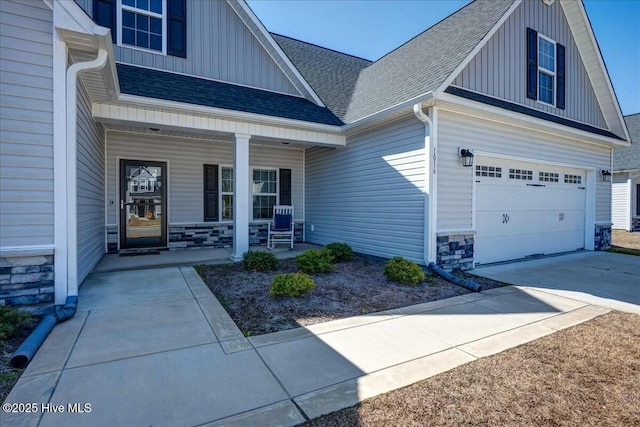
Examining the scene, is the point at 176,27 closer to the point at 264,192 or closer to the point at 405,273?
the point at 264,192

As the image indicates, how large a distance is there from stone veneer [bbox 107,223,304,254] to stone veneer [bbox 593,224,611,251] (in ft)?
30.2

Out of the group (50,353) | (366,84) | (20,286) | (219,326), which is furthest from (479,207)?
(20,286)

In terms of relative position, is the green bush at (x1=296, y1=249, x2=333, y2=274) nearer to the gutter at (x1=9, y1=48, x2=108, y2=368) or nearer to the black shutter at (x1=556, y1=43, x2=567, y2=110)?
the gutter at (x1=9, y1=48, x2=108, y2=368)

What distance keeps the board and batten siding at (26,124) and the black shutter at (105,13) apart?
3353 millimetres

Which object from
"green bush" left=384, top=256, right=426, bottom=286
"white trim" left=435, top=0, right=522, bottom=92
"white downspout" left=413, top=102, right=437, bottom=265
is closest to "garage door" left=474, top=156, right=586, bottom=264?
"white downspout" left=413, top=102, right=437, bottom=265

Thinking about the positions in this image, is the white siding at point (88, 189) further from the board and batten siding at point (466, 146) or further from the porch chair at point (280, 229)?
the board and batten siding at point (466, 146)

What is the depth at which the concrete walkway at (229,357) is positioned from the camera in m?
2.10

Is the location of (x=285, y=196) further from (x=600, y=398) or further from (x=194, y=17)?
(x=600, y=398)

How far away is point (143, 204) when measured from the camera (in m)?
7.66

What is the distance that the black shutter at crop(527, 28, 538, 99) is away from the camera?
734cm

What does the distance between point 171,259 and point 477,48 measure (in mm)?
7226

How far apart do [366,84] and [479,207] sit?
4701 mm

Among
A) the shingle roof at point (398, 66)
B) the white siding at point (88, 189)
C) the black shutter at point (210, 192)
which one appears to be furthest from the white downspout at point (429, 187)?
the black shutter at point (210, 192)

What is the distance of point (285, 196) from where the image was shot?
9.44 meters
